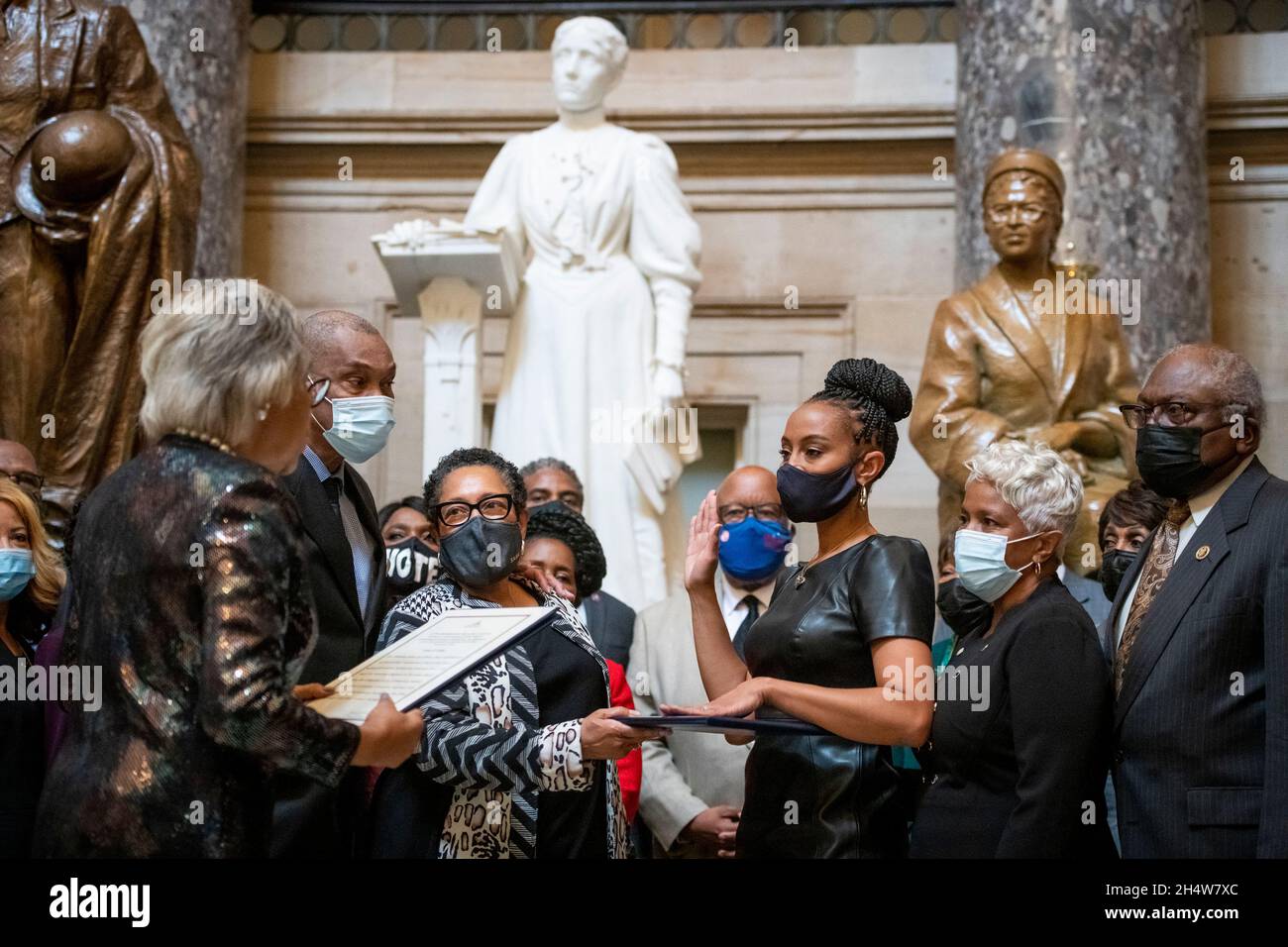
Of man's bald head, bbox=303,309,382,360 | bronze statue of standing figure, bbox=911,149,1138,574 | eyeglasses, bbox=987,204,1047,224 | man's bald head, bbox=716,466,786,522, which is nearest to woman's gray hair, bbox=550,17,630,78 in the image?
bronze statue of standing figure, bbox=911,149,1138,574

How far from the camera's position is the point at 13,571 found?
4.22 metres

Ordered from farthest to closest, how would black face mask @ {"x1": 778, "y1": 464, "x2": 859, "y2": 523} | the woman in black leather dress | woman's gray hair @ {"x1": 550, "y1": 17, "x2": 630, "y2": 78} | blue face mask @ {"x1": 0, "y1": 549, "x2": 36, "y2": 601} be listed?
woman's gray hair @ {"x1": 550, "y1": 17, "x2": 630, "y2": 78}, blue face mask @ {"x1": 0, "y1": 549, "x2": 36, "y2": 601}, black face mask @ {"x1": 778, "y1": 464, "x2": 859, "y2": 523}, the woman in black leather dress

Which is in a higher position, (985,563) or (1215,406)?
(1215,406)

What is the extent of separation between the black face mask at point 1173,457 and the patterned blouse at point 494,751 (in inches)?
49.6

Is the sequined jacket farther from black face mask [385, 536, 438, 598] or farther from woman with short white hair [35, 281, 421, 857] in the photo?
black face mask [385, 536, 438, 598]

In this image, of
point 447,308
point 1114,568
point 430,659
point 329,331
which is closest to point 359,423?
point 329,331

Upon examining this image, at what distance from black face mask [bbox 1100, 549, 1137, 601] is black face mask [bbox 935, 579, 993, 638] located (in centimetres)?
75

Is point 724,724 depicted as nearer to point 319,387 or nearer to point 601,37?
point 319,387

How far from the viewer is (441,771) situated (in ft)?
11.2

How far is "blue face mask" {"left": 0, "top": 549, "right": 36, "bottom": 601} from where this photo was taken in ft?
13.8

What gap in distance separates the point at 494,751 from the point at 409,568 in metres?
1.78

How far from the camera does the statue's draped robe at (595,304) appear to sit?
7.45 meters

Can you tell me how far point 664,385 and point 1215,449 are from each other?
3765 mm
